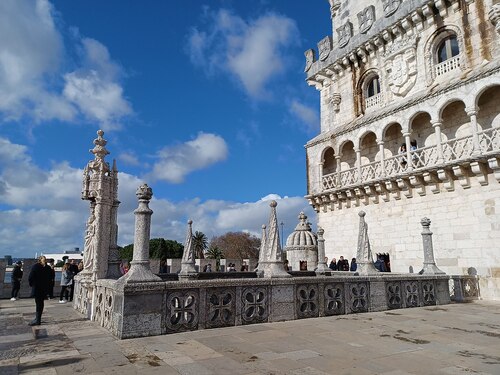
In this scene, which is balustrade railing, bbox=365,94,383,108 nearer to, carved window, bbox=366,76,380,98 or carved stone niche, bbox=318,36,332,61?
carved window, bbox=366,76,380,98

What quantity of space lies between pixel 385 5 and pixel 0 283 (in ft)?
80.3

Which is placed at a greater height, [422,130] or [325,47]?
[325,47]

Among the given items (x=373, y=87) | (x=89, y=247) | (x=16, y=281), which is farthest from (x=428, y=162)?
(x=16, y=281)

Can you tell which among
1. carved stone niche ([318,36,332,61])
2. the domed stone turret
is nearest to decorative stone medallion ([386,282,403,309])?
the domed stone turret

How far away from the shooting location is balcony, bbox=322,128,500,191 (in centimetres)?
1494

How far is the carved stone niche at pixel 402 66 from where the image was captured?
19.4 meters

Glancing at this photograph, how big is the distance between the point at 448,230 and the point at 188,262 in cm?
1174

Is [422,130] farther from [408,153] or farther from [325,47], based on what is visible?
[325,47]

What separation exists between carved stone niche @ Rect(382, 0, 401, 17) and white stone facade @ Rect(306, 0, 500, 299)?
2.7 inches

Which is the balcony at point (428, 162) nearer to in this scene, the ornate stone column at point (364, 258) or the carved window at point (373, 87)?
the carved window at point (373, 87)

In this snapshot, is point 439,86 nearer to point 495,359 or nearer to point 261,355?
point 495,359

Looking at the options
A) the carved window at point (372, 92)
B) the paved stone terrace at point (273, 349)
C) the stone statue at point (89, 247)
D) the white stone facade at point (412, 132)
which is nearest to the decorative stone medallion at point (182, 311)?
the paved stone terrace at point (273, 349)

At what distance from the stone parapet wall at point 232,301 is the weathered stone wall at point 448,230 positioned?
5942 mm

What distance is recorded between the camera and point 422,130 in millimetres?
19500
